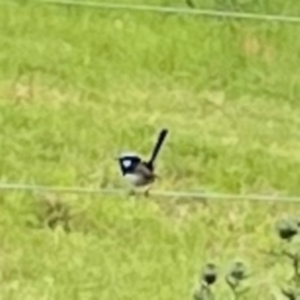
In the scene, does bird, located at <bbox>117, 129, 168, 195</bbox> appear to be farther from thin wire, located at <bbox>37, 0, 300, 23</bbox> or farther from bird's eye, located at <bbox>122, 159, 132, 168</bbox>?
thin wire, located at <bbox>37, 0, 300, 23</bbox>

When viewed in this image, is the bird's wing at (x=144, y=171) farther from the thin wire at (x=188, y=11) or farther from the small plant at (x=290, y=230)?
the small plant at (x=290, y=230)

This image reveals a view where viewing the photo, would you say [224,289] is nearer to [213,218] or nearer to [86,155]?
[213,218]

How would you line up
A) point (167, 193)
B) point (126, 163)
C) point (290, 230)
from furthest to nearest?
point (167, 193), point (126, 163), point (290, 230)

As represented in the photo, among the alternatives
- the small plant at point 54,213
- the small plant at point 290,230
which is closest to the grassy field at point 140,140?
the small plant at point 54,213

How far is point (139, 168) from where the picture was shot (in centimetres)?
266

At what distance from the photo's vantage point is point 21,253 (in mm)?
2643

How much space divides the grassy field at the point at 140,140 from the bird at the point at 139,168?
0.19ft

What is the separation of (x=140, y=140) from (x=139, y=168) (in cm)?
15

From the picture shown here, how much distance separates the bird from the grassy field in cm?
6

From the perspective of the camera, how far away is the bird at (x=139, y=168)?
8.64ft

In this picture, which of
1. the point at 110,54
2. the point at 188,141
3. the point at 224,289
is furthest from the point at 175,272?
the point at 110,54

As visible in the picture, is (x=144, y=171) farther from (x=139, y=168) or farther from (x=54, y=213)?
(x=54, y=213)

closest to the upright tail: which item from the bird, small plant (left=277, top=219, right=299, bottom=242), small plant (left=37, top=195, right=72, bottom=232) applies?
the bird

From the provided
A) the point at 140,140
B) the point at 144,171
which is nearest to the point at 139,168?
the point at 144,171
